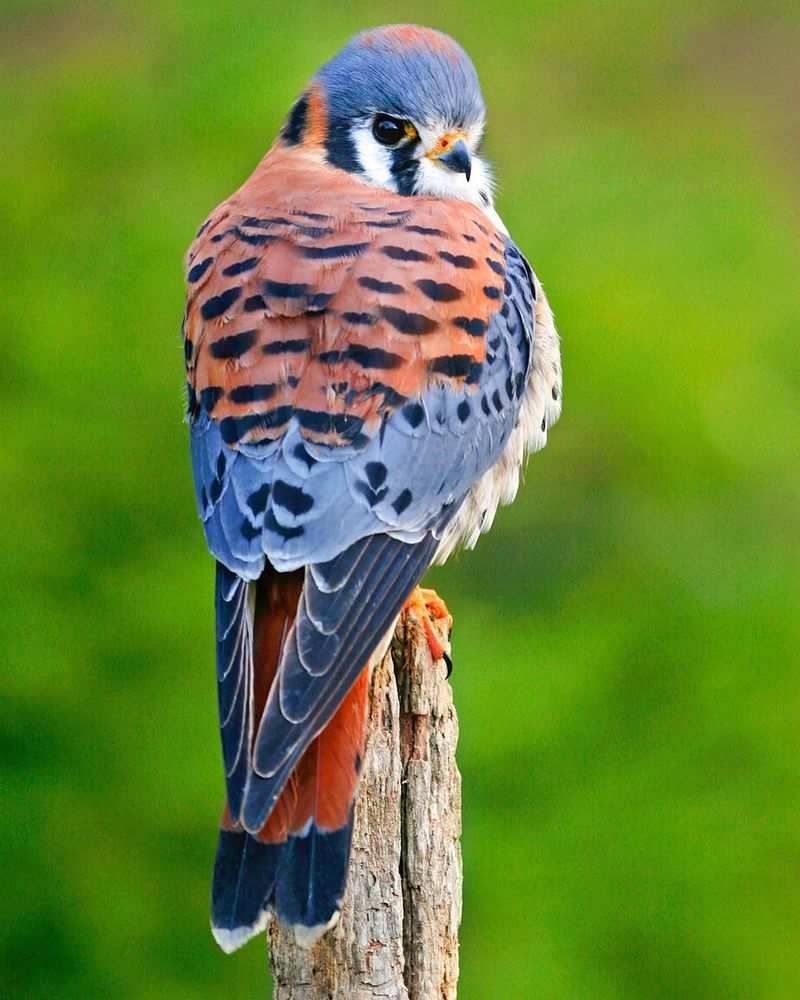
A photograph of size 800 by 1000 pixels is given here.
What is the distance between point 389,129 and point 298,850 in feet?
5.26

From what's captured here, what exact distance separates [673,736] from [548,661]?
33 cm

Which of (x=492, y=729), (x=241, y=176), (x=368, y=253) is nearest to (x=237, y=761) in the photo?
(x=368, y=253)

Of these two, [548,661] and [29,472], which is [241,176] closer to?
[29,472]

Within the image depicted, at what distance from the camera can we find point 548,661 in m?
3.80

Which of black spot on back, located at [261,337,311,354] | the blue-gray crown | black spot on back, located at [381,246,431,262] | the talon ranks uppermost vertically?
the blue-gray crown

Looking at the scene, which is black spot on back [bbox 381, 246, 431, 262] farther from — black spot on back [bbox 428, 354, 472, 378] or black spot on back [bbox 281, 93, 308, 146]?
black spot on back [bbox 281, 93, 308, 146]

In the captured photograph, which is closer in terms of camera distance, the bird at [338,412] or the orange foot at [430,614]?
the bird at [338,412]

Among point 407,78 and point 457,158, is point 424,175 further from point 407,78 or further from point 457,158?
point 407,78

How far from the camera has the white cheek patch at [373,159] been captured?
133 inches

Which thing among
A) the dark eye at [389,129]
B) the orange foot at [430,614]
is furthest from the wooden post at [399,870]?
the dark eye at [389,129]

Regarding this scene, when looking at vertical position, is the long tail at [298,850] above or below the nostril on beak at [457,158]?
below

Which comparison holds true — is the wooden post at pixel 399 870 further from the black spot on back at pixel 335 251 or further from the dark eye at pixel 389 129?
the dark eye at pixel 389 129

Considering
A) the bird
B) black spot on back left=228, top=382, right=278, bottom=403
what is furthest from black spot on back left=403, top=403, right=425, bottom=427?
black spot on back left=228, top=382, right=278, bottom=403

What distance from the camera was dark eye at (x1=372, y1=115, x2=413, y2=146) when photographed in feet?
11.0
